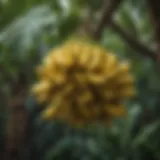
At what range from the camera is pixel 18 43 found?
0.62 meters

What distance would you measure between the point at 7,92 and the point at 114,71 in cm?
38

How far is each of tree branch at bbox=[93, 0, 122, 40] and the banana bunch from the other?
0.03 metres

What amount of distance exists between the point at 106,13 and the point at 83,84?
0.11m

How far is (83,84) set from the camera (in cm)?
65

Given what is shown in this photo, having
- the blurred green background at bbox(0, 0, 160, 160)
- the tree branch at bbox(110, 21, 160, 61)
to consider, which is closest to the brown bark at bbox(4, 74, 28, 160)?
the blurred green background at bbox(0, 0, 160, 160)

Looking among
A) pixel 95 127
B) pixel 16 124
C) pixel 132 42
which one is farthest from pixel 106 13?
pixel 16 124

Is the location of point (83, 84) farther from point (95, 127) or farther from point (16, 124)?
point (16, 124)

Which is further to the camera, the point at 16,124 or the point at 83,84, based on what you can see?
the point at 16,124

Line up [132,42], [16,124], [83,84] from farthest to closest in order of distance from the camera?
[16,124] → [132,42] → [83,84]

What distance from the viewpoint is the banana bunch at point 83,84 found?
0.64m

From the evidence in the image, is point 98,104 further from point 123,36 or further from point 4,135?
point 4,135

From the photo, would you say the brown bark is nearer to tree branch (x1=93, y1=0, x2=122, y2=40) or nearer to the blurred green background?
the blurred green background

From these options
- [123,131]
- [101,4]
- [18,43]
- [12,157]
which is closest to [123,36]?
[101,4]

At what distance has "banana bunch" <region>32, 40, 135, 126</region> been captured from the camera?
2.11ft
